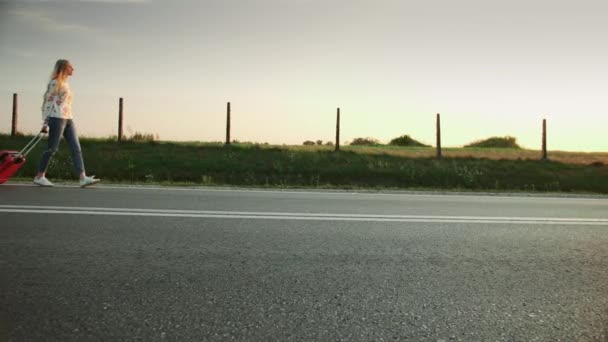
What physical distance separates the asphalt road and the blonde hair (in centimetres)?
356

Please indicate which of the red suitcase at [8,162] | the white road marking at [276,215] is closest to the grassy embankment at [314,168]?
the red suitcase at [8,162]

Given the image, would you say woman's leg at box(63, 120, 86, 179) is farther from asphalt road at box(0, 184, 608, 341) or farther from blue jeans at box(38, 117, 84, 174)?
asphalt road at box(0, 184, 608, 341)

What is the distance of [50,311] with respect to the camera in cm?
251

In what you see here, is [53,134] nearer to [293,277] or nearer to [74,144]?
[74,144]

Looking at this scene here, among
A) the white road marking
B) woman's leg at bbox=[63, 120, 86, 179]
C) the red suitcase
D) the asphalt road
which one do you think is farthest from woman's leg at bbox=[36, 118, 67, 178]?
the asphalt road

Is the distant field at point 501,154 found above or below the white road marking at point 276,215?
above

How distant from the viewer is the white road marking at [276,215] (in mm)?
5582

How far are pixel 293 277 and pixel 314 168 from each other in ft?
42.6

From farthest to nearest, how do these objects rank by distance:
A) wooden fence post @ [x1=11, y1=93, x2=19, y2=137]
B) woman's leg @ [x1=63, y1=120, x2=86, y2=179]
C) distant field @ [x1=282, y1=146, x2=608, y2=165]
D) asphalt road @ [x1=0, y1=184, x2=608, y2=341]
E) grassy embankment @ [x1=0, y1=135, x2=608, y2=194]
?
distant field @ [x1=282, y1=146, x2=608, y2=165] < wooden fence post @ [x1=11, y1=93, x2=19, y2=137] < grassy embankment @ [x1=0, y1=135, x2=608, y2=194] < woman's leg @ [x1=63, y1=120, x2=86, y2=179] < asphalt road @ [x1=0, y1=184, x2=608, y2=341]

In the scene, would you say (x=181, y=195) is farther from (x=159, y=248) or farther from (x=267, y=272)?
(x=267, y=272)

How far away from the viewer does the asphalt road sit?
2.39m

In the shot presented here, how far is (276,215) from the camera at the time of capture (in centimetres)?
577

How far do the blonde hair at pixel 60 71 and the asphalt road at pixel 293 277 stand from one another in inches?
140

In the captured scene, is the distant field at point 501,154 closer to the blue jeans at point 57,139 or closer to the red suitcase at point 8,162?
the blue jeans at point 57,139
